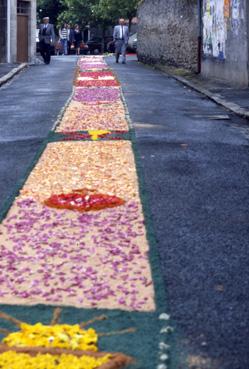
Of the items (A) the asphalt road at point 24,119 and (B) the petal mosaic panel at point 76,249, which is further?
(A) the asphalt road at point 24,119

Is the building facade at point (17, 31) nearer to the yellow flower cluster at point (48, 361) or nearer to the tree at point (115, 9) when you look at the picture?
the tree at point (115, 9)

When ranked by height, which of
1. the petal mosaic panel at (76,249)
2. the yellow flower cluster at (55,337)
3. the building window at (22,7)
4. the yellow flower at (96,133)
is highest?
the building window at (22,7)

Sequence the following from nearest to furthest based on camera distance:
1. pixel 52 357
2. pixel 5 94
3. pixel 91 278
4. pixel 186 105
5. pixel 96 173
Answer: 1. pixel 52 357
2. pixel 91 278
3. pixel 96 173
4. pixel 186 105
5. pixel 5 94

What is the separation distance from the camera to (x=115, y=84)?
21578 mm

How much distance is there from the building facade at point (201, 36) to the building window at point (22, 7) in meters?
6.62

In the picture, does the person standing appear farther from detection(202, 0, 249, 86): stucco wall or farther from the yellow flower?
the yellow flower

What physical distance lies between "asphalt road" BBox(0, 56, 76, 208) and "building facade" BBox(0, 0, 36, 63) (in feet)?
48.4

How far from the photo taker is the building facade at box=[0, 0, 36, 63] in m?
38.6

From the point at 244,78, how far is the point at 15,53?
22164 mm

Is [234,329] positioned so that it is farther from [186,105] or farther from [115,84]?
[115,84]

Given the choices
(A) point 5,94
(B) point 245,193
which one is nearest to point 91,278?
(B) point 245,193

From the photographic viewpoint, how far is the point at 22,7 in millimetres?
41156

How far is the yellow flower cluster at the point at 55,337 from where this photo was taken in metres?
3.71

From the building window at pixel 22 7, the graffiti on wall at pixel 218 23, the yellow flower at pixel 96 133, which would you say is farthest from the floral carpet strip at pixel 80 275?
the building window at pixel 22 7
